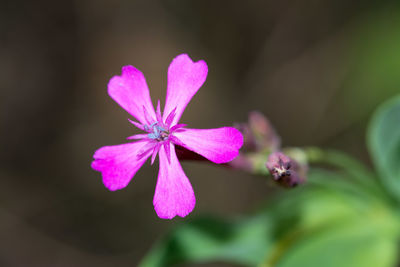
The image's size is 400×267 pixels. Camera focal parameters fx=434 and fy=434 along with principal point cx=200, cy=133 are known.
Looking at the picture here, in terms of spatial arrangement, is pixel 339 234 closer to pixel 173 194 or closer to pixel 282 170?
pixel 282 170

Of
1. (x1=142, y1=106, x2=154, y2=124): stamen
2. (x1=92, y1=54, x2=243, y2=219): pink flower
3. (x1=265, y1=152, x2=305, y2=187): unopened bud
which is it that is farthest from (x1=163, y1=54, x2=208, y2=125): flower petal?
(x1=265, y1=152, x2=305, y2=187): unopened bud

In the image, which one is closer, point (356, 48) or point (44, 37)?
point (356, 48)

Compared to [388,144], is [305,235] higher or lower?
lower

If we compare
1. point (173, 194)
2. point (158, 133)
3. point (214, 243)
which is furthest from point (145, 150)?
point (214, 243)

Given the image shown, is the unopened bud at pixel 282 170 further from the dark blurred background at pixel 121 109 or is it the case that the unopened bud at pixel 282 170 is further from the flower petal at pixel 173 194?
the dark blurred background at pixel 121 109

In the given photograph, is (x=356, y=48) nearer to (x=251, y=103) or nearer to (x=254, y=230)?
(x=251, y=103)

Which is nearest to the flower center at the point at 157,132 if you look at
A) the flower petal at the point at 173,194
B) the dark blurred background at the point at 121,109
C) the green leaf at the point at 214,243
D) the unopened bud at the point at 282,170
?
the flower petal at the point at 173,194

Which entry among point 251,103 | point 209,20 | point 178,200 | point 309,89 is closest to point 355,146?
point 309,89
